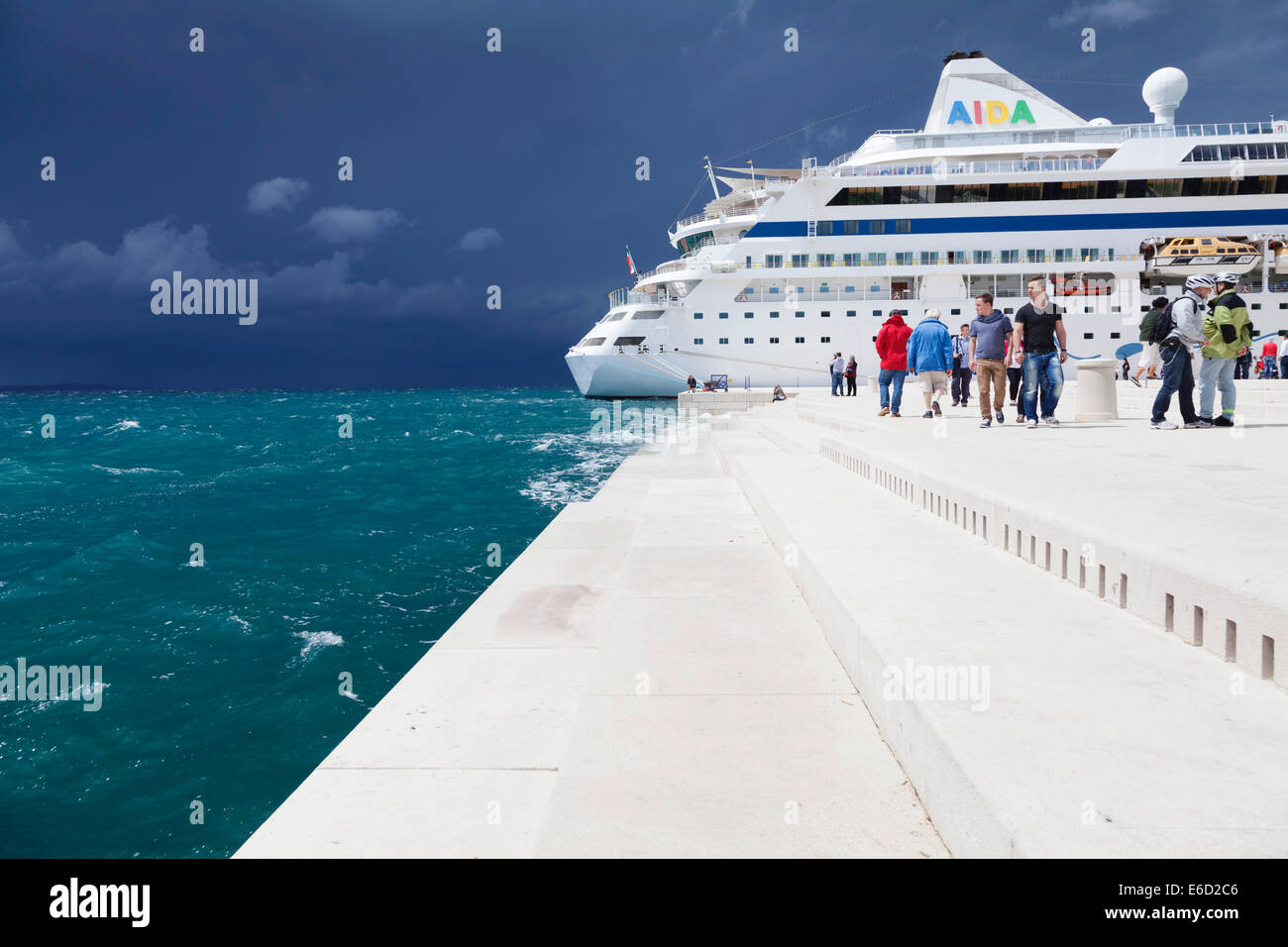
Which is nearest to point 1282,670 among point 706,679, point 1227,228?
point 706,679

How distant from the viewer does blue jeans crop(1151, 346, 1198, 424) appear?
27.5 feet

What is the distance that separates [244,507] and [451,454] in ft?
27.4

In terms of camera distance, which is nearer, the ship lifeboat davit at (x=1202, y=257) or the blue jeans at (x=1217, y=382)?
the blue jeans at (x=1217, y=382)

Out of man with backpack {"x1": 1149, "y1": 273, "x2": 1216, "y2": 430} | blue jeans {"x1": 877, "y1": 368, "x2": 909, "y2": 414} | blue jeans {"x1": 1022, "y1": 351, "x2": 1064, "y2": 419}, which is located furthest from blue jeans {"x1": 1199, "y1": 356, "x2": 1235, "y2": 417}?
blue jeans {"x1": 877, "y1": 368, "x2": 909, "y2": 414}

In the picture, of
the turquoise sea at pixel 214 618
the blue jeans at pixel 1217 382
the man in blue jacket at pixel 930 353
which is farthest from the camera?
the man in blue jacket at pixel 930 353

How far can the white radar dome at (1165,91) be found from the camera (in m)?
40.1

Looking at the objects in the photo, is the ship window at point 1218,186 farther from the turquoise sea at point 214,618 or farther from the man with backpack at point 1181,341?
the turquoise sea at point 214,618

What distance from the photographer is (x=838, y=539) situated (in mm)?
4383

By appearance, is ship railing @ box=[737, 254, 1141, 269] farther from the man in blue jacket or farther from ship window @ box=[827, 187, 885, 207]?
the man in blue jacket

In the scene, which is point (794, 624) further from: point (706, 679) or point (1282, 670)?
point (1282, 670)
